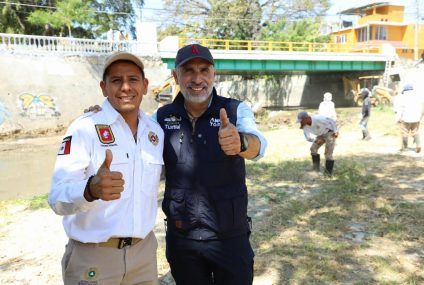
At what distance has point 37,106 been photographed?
65.2 feet

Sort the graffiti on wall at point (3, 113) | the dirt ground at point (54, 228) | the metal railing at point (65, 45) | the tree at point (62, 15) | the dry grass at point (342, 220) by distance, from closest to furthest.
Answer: the dry grass at point (342, 220), the dirt ground at point (54, 228), the graffiti on wall at point (3, 113), the metal railing at point (65, 45), the tree at point (62, 15)

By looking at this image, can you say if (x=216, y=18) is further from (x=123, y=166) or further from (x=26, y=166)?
(x=123, y=166)

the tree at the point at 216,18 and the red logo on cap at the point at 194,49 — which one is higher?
the tree at the point at 216,18

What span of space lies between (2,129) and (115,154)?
62.8ft

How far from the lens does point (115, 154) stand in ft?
6.70

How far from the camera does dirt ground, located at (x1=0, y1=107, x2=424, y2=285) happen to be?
166 inches

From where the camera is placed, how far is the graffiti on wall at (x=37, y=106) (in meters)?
19.4

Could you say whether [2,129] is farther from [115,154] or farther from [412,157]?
[115,154]

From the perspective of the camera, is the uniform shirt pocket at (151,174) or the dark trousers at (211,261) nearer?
the uniform shirt pocket at (151,174)

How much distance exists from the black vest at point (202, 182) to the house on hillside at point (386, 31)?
37.8 metres

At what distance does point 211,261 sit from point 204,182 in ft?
1.62

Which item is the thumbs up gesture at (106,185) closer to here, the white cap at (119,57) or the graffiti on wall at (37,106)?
the white cap at (119,57)

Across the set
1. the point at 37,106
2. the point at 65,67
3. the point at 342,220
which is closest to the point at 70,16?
the point at 65,67

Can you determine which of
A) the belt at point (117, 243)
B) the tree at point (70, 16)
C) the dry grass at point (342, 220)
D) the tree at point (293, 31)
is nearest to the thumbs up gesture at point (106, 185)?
the belt at point (117, 243)
